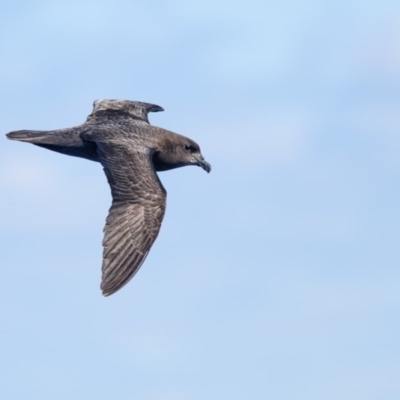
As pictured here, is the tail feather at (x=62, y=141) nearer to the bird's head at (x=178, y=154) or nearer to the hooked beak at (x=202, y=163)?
the bird's head at (x=178, y=154)

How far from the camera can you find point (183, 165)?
2892 cm

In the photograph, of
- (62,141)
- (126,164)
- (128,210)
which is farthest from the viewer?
(62,141)

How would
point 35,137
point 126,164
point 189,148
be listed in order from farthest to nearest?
point 189,148, point 35,137, point 126,164

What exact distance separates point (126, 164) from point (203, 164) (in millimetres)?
3058

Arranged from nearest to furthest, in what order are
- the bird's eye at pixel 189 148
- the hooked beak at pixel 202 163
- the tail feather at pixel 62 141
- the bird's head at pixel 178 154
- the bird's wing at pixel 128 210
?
the bird's wing at pixel 128 210 → the tail feather at pixel 62 141 → the bird's head at pixel 178 154 → the bird's eye at pixel 189 148 → the hooked beak at pixel 202 163

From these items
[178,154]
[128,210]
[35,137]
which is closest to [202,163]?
[178,154]

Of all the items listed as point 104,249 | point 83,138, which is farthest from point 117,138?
point 104,249

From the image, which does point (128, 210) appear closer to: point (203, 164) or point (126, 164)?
point (126, 164)

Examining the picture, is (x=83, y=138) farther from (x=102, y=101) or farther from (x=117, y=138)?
(x=102, y=101)

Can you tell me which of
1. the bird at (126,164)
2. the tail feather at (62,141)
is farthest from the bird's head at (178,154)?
the tail feather at (62,141)

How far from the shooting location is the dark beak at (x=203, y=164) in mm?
29078

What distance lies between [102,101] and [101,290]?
745 cm

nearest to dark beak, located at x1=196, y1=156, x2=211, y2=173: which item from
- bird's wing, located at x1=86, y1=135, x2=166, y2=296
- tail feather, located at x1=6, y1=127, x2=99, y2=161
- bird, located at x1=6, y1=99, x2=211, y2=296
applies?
bird, located at x1=6, y1=99, x2=211, y2=296

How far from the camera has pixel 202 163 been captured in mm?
29078
